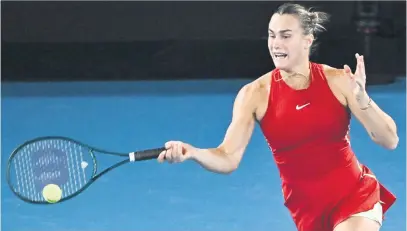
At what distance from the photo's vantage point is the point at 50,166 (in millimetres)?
5051

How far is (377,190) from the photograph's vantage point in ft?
15.8

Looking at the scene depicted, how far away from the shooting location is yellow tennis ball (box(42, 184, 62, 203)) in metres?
4.91

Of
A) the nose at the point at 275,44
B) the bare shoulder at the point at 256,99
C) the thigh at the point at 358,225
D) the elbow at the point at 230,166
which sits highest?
the nose at the point at 275,44

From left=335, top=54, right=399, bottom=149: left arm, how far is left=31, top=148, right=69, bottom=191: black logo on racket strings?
4.78 ft

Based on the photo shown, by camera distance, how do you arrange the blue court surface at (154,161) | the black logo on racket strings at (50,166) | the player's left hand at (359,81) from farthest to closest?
the blue court surface at (154,161)
the black logo on racket strings at (50,166)
the player's left hand at (359,81)

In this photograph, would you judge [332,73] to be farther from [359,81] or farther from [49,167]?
[49,167]

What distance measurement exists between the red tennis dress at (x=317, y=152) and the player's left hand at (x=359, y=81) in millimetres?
210

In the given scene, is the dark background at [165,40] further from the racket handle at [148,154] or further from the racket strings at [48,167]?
the racket handle at [148,154]

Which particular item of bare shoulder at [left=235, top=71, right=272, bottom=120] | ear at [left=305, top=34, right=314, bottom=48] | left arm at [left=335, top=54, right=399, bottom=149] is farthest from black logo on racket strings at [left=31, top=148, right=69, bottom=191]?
left arm at [left=335, top=54, right=399, bottom=149]

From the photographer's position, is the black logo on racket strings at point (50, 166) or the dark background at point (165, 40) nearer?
the black logo on racket strings at point (50, 166)

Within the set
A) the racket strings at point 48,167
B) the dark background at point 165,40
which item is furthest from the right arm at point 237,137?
the dark background at point 165,40

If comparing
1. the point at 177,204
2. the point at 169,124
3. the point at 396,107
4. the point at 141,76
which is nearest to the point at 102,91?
the point at 141,76

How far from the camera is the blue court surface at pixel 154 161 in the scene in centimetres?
688

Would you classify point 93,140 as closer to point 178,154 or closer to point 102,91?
point 102,91
